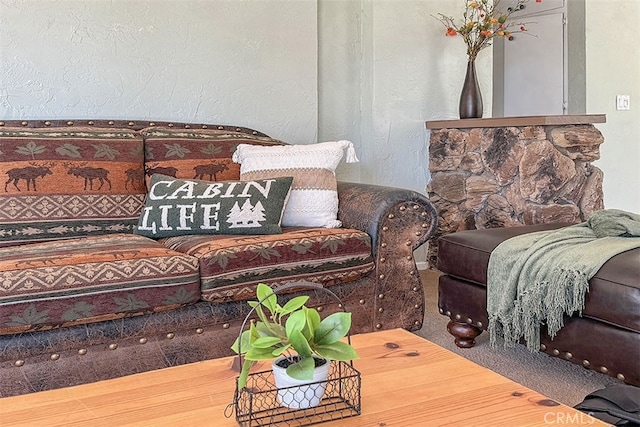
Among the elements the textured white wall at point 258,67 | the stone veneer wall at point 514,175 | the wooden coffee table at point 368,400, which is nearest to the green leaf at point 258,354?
the wooden coffee table at point 368,400

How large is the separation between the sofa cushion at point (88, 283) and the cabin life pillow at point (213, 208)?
256mm

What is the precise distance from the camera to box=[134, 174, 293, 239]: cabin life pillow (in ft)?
7.09

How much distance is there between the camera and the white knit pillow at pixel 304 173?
2379 mm

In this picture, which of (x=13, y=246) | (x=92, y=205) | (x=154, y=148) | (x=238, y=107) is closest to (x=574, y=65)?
(x=238, y=107)

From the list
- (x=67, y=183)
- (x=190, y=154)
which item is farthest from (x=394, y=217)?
(x=67, y=183)

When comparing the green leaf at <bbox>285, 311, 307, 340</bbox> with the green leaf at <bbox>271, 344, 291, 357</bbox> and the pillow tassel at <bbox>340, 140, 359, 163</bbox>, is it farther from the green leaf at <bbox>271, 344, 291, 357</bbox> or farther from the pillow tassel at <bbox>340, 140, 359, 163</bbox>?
the pillow tassel at <bbox>340, 140, 359, 163</bbox>

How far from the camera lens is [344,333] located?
0.99m

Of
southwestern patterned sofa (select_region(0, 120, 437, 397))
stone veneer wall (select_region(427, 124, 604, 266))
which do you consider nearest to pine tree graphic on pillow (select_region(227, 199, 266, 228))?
southwestern patterned sofa (select_region(0, 120, 437, 397))

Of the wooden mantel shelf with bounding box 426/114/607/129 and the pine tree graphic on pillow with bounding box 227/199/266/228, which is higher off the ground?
the wooden mantel shelf with bounding box 426/114/607/129

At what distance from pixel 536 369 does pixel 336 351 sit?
1.32m

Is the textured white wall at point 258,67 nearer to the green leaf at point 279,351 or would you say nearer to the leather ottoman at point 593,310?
the leather ottoman at point 593,310

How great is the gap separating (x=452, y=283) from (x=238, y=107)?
4.83 feet

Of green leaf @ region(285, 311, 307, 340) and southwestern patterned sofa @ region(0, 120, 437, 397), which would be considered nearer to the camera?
green leaf @ region(285, 311, 307, 340)

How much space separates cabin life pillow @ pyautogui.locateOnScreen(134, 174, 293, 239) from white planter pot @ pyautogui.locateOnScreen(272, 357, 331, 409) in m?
1.20
